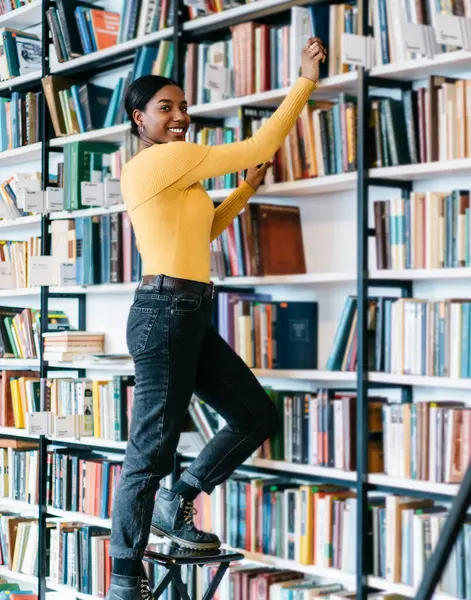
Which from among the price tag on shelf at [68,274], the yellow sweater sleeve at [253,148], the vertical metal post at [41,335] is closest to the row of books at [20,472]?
the vertical metal post at [41,335]

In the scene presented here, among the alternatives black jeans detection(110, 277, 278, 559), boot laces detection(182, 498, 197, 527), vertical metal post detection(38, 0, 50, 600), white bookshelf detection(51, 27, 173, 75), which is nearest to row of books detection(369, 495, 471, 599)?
boot laces detection(182, 498, 197, 527)

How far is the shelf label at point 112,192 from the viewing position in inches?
160

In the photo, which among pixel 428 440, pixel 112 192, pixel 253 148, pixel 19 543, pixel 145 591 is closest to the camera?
pixel 253 148

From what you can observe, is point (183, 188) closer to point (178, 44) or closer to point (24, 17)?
point (178, 44)

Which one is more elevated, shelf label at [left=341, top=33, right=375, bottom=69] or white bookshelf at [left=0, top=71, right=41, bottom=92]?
white bookshelf at [left=0, top=71, right=41, bottom=92]

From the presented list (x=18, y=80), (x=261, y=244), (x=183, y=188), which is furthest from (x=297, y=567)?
(x=18, y=80)

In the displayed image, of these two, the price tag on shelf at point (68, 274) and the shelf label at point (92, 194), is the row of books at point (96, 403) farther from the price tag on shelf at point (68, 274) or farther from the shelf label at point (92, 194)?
the shelf label at point (92, 194)

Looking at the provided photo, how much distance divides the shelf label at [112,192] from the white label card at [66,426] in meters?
0.90

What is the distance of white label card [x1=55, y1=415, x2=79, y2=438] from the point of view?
4195 mm

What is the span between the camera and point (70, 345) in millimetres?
4309

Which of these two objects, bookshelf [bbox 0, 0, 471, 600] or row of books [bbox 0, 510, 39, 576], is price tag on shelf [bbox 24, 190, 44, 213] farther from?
row of books [bbox 0, 510, 39, 576]

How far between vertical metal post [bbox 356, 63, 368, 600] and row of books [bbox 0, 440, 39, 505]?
1.89 meters

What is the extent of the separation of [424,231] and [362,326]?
35cm

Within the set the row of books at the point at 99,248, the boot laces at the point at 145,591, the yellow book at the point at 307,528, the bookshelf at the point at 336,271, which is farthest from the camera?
the row of books at the point at 99,248
